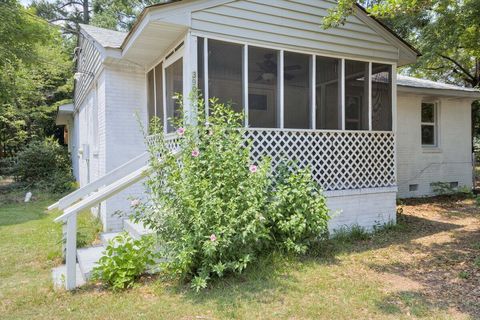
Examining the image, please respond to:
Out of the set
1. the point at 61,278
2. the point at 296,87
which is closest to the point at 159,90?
the point at 296,87

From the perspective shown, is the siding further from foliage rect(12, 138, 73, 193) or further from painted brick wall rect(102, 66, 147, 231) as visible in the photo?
foliage rect(12, 138, 73, 193)

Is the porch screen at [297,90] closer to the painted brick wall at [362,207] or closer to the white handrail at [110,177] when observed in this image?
the painted brick wall at [362,207]

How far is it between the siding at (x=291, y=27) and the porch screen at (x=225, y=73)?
20cm

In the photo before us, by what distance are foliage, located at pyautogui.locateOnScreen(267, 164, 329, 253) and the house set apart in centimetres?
81

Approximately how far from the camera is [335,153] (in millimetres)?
6262

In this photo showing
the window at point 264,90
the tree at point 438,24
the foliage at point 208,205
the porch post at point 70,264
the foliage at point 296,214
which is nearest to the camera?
the foliage at point 208,205

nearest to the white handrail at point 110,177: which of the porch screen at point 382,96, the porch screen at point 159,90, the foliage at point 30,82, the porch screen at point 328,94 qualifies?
the porch screen at point 159,90

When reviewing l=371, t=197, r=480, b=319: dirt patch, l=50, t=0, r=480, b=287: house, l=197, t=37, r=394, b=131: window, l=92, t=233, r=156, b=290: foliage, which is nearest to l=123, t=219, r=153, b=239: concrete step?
l=50, t=0, r=480, b=287: house

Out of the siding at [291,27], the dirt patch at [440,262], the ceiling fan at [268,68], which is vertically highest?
the siding at [291,27]

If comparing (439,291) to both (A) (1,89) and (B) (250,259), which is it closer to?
(B) (250,259)

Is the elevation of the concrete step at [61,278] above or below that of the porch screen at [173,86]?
below

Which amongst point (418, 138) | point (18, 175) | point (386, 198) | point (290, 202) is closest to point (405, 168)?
point (418, 138)

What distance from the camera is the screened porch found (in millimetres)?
5457

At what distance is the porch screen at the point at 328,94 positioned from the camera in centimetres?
621
